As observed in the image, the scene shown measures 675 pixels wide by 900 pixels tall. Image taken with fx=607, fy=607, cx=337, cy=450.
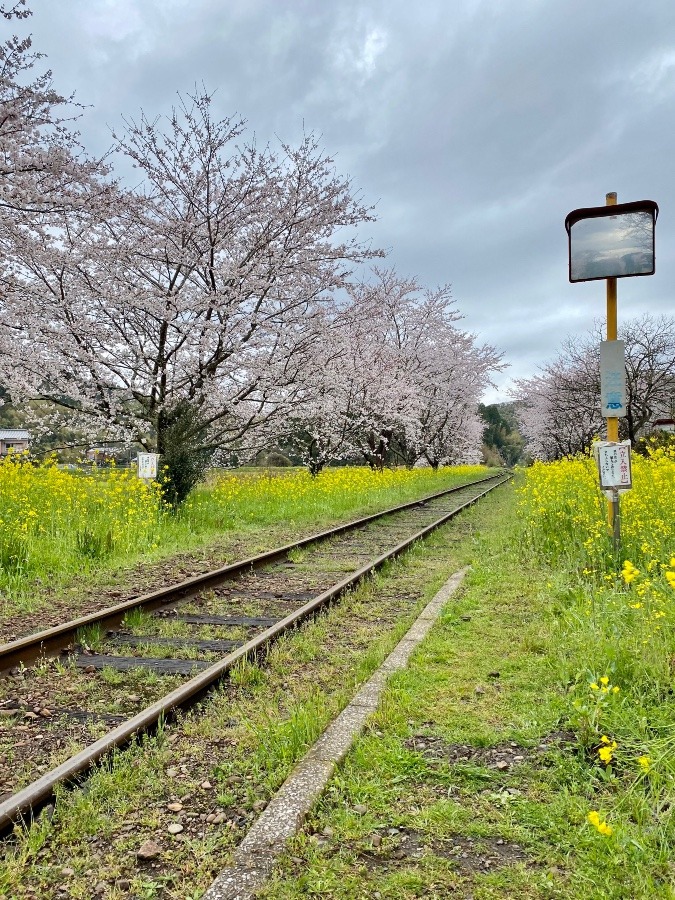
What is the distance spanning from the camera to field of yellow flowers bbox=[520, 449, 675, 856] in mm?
2604

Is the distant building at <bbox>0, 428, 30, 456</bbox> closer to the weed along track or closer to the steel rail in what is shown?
the steel rail

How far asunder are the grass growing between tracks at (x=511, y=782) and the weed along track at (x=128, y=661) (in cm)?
121

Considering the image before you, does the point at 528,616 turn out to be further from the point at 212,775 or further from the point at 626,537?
the point at 212,775

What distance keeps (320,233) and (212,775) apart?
11.5 meters

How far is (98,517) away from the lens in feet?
28.7

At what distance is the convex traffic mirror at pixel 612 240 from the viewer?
231 inches

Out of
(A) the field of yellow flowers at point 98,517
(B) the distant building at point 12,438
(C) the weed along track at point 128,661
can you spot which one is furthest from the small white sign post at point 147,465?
(B) the distant building at point 12,438

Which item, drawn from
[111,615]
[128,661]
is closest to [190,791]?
[128,661]

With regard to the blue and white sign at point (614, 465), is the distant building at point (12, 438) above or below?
above

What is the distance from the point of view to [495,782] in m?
2.87

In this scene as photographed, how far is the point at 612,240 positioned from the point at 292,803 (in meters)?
5.75

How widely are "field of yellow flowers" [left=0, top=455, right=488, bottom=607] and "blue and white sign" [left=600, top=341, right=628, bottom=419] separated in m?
5.99

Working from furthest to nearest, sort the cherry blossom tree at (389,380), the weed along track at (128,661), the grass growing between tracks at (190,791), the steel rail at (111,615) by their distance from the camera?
the cherry blossom tree at (389,380), the steel rail at (111,615), the weed along track at (128,661), the grass growing between tracks at (190,791)

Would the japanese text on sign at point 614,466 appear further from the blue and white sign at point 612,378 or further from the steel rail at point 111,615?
the steel rail at point 111,615
